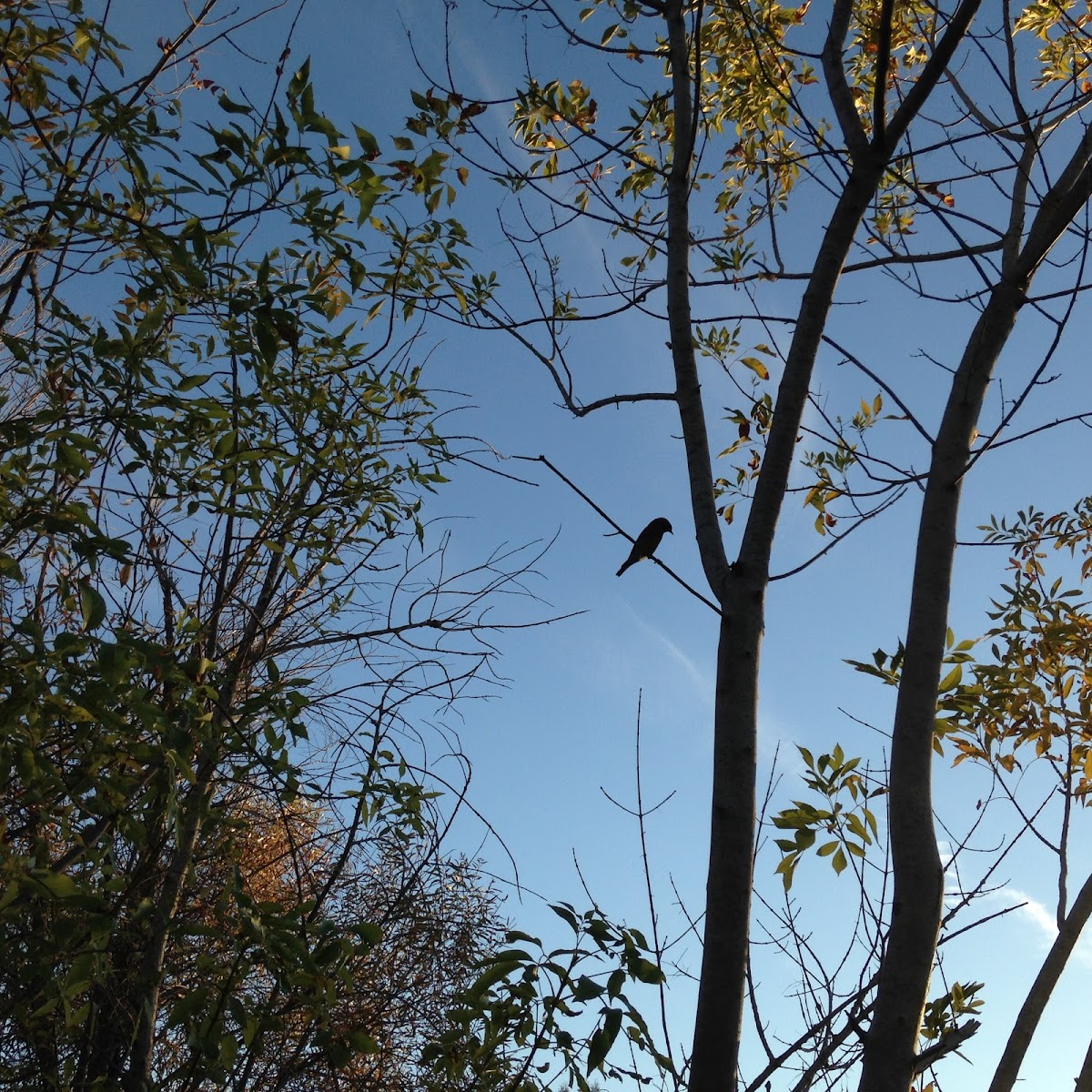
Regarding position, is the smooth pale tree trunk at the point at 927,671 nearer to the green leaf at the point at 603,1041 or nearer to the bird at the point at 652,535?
the green leaf at the point at 603,1041

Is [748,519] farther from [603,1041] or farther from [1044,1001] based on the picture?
[1044,1001]

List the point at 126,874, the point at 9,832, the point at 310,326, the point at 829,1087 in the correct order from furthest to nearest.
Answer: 1. the point at 126,874
2. the point at 310,326
3. the point at 9,832
4. the point at 829,1087

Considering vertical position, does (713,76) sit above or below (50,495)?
above

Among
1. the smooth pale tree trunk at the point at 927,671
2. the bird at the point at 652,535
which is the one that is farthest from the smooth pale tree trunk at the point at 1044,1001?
the bird at the point at 652,535

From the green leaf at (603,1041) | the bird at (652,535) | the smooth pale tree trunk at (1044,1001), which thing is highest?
the bird at (652,535)

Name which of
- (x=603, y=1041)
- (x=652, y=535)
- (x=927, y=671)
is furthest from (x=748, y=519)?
(x=652, y=535)

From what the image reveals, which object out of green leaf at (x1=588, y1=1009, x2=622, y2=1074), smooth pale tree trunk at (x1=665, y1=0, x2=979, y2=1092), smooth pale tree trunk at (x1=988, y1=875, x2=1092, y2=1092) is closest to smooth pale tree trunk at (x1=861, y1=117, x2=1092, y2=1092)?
smooth pale tree trunk at (x1=665, y1=0, x2=979, y2=1092)

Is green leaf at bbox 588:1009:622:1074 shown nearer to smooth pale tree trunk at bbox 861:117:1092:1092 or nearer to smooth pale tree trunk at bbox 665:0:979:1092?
smooth pale tree trunk at bbox 665:0:979:1092

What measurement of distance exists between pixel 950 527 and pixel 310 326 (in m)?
1.90

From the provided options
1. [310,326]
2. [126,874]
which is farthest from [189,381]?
[126,874]

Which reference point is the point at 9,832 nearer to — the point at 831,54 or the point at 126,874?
the point at 126,874

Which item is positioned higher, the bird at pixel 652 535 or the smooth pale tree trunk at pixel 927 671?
the bird at pixel 652 535

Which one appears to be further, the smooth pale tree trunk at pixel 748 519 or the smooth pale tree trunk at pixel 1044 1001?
the smooth pale tree trunk at pixel 1044 1001

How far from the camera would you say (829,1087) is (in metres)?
2.12
